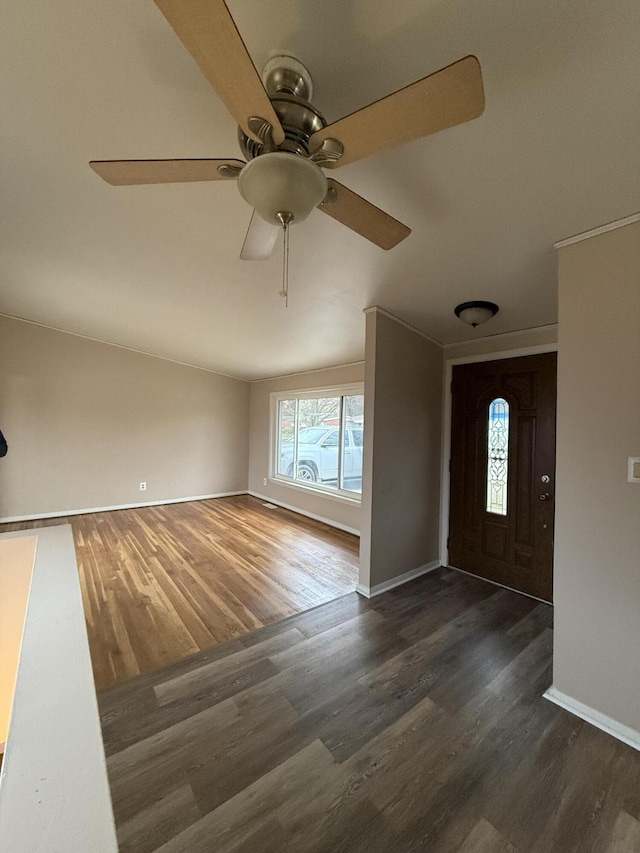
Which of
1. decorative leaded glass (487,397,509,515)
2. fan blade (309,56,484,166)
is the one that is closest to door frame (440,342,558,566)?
decorative leaded glass (487,397,509,515)

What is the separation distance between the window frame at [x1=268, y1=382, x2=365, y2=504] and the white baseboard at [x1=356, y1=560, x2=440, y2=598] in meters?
1.20

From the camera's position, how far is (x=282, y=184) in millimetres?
954

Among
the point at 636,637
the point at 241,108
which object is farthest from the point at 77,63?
the point at 636,637

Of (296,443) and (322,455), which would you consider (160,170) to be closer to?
(322,455)

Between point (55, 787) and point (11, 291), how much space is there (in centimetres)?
460

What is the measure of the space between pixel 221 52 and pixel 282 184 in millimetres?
281

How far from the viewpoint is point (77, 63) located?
3.70ft

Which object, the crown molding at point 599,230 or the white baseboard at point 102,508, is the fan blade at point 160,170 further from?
the white baseboard at point 102,508

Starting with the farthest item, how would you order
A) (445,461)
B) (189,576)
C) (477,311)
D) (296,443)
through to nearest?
(296,443) < (445,461) < (189,576) < (477,311)

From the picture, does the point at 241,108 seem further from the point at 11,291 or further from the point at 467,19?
the point at 11,291

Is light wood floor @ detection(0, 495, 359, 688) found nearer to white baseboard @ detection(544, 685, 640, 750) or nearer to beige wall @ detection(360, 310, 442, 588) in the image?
beige wall @ detection(360, 310, 442, 588)

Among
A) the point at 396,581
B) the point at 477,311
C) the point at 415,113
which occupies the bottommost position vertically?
the point at 396,581

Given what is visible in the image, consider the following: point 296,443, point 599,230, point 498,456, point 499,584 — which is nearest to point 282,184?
point 599,230

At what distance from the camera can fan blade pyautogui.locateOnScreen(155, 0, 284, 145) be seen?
25.2 inches
